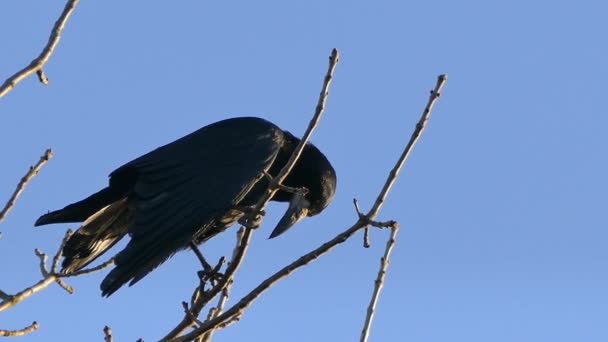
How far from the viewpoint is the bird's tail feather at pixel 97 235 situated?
6883mm

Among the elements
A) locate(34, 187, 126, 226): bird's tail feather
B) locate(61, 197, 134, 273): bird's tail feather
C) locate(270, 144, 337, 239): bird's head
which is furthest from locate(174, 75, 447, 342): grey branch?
locate(270, 144, 337, 239): bird's head

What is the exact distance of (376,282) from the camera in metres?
4.64

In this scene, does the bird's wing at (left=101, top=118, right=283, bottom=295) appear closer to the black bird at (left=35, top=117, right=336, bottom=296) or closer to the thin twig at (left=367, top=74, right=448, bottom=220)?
the black bird at (left=35, top=117, right=336, bottom=296)

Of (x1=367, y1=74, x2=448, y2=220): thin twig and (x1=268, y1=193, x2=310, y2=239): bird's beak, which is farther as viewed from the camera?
(x1=268, y1=193, x2=310, y2=239): bird's beak

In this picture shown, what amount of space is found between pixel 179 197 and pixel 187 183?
24cm

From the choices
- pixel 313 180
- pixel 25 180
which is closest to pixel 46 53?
pixel 25 180

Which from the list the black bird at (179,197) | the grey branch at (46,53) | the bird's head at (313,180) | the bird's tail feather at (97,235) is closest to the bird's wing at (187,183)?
the black bird at (179,197)

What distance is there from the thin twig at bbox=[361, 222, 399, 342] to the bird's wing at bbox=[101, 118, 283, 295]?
5.04ft

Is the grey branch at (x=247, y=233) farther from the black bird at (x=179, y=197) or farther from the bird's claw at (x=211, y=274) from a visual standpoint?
the black bird at (x=179, y=197)

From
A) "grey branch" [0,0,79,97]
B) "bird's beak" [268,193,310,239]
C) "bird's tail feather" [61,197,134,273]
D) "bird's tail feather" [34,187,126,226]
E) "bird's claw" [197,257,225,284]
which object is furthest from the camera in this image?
"bird's beak" [268,193,310,239]

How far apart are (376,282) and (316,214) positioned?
383 cm

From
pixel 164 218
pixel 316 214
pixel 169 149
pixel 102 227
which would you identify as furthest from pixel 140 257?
pixel 316 214

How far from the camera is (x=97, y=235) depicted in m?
6.97

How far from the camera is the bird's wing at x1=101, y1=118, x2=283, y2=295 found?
19.9ft
